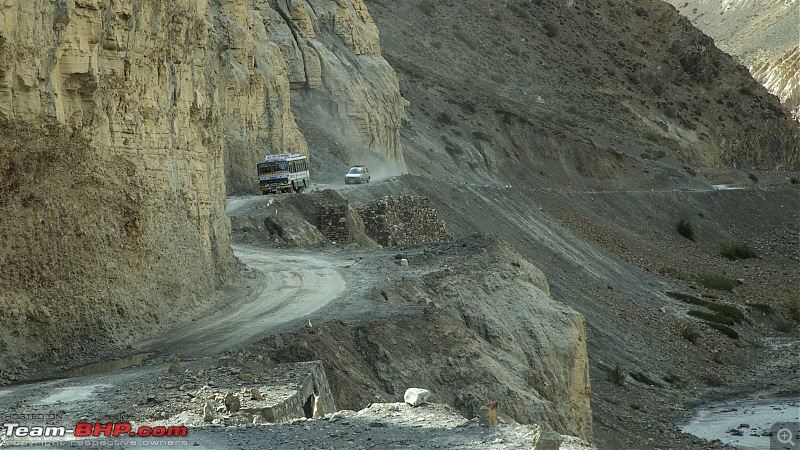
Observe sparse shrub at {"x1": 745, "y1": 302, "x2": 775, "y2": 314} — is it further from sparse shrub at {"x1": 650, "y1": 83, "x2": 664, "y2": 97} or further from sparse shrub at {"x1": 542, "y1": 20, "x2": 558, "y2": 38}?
sparse shrub at {"x1": 542, "y1": 20, "x2": 558, "y2": 38}

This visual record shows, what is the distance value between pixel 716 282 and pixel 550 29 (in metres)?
54.1

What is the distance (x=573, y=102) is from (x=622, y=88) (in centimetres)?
887

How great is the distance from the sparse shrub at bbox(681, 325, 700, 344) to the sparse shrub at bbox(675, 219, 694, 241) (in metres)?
28.3

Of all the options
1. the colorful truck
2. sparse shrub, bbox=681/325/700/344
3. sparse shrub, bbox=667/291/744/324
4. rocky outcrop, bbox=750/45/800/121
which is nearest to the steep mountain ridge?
sparse shrub, bbox=667/291/744/324

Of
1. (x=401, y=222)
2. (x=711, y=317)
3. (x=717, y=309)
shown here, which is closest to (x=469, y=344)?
(x=401, y=222)

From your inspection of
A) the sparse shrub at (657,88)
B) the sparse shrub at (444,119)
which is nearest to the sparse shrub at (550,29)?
the sparse shrub at (657,88)

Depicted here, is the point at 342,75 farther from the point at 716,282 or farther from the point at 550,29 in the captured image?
the point at 550,29

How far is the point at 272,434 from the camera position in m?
12.0

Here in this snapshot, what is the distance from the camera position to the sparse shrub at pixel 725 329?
155 ft

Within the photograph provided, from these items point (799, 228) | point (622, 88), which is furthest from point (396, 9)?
point (799, 228)

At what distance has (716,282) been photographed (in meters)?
59.4

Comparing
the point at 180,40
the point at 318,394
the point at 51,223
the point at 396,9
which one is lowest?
the point at 318,394

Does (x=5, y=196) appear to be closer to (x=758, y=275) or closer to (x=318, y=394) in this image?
(x=318, y=394)

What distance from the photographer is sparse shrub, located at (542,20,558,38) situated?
356 ft
